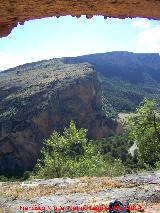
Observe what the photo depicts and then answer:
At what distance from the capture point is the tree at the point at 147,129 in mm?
31211

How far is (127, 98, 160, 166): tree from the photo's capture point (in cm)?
3121

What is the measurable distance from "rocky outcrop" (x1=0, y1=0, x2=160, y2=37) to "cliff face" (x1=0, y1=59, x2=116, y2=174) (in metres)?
71.9

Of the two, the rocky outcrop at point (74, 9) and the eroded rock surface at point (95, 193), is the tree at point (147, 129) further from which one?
the rocky outcrop at point (74, 9)

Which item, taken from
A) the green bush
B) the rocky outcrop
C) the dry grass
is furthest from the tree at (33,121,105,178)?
the rocky outcrop

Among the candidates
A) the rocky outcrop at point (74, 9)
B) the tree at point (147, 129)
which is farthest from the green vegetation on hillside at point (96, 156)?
the rocky outcrop at point (74, 9)

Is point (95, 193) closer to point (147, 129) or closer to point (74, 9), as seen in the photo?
point (74, 9)

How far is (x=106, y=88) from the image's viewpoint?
5571 inches

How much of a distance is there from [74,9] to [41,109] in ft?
282

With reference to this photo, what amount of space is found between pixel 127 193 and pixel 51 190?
4.00 meters

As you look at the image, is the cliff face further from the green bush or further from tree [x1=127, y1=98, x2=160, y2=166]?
tree [x1=127, y1=98, x2=160, y2=166]

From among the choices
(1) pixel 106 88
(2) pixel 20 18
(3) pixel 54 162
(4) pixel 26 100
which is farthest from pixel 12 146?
(2) pixel 20 18

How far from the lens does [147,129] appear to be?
32.0m

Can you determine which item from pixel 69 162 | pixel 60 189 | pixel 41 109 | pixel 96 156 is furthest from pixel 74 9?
pixel 41 109

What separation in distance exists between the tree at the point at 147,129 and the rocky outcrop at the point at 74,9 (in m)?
26.3
